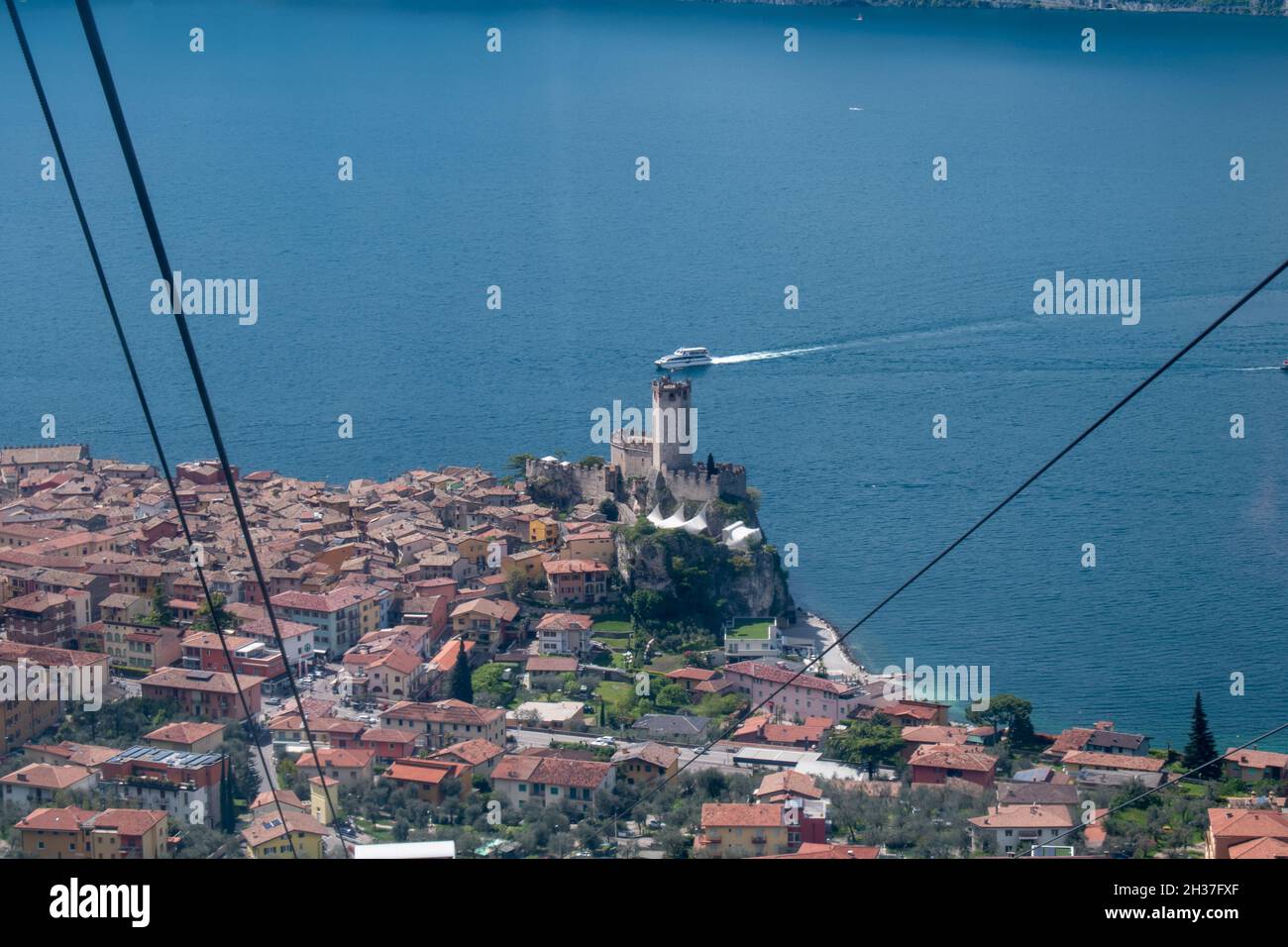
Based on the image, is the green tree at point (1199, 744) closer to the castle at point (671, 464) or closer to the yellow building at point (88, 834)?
the castle at point (671, 464)

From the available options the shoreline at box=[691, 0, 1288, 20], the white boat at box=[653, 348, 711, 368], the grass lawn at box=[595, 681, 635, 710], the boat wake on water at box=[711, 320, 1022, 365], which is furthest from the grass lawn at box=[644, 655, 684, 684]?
the shoreline at box=[691, 0, 1288, 20]

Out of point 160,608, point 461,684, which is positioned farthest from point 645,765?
point 160,608

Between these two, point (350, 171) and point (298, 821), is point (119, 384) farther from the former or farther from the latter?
point (298, 821)

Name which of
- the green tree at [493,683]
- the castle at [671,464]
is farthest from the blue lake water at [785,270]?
the green tree at [493,683]

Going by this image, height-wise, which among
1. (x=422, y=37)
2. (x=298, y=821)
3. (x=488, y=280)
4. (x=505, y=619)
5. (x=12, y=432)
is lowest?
(x=298, y=821)
